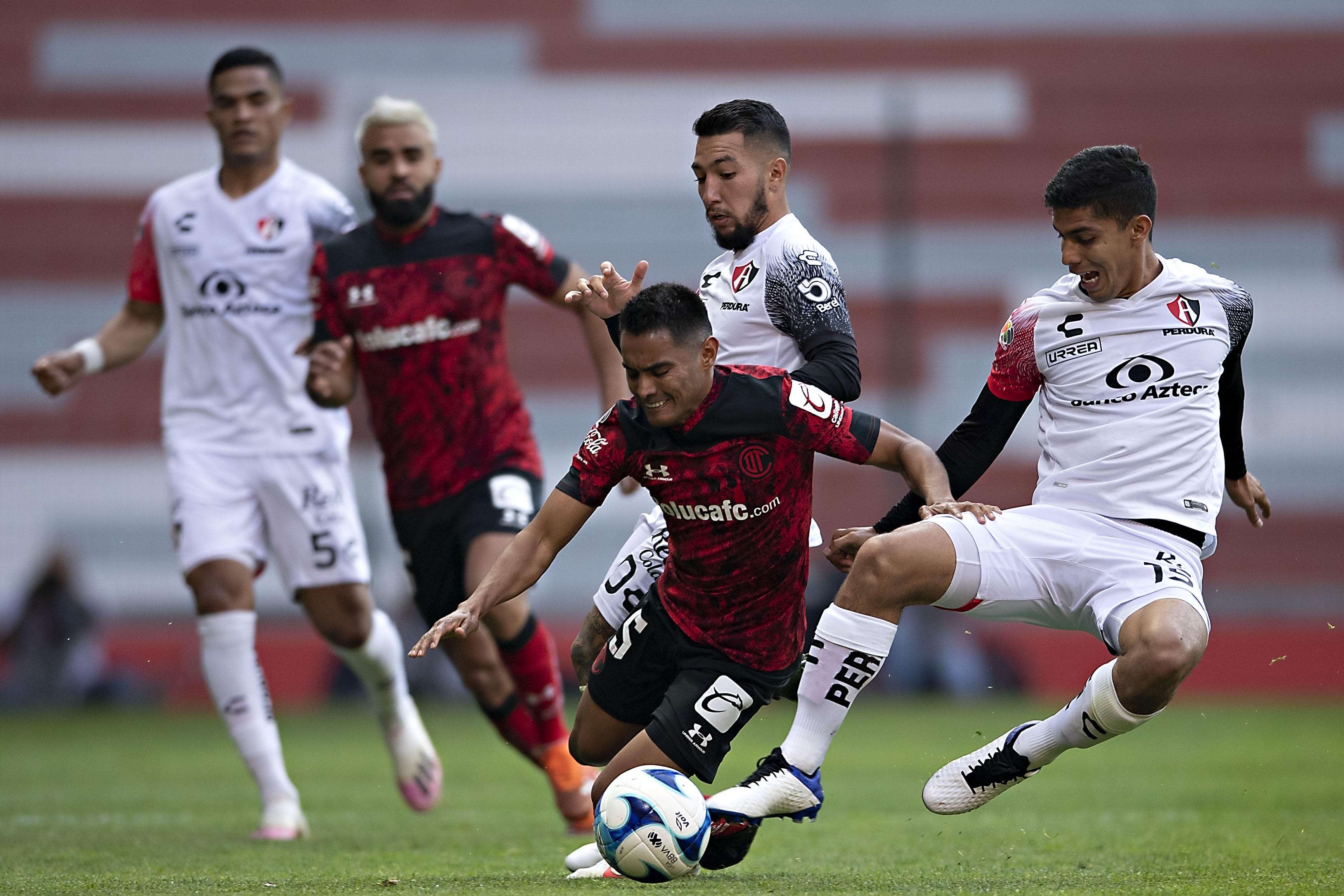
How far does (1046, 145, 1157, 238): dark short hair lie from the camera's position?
16.0ft

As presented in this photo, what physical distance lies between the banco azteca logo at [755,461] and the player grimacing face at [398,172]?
243 cm

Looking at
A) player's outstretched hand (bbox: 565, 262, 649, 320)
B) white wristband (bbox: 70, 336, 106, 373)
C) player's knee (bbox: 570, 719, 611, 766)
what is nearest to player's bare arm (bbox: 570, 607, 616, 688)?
player's knee (bbox: 570, 719, 611, 766)

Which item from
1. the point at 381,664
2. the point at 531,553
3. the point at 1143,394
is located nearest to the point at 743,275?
the point at 531,553

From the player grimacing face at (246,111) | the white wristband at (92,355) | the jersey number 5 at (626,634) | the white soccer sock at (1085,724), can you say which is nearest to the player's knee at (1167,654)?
the white soccer sock at (1085,724)

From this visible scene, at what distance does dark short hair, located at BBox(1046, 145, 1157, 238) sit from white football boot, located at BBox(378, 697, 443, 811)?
3560mm

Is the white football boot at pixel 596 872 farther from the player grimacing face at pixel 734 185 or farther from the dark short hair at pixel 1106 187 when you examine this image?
the dark short hair at pixel 1106 187

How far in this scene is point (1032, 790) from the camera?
8188mm

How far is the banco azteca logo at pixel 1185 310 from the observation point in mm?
4988

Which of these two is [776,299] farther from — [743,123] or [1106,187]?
[1106,187]

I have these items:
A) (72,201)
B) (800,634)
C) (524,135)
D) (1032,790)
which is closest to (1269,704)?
(1032,790)

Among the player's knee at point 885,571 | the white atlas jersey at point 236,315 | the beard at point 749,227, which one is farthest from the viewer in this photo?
the white atlas jersey at point 236,315

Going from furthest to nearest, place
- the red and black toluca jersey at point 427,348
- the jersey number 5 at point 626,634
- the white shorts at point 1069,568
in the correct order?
the red and black toluca jersey at point 427,348
the jersey number 5 at point 626,634
the white shorts at point 1069,568

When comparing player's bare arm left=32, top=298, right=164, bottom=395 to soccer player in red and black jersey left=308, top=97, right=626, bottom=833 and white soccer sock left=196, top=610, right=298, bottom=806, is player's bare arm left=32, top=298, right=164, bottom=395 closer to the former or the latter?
soccer player in red and black jersey left=308, top=97, right=626, bottom=833

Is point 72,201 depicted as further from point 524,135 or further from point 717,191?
point 717,191
